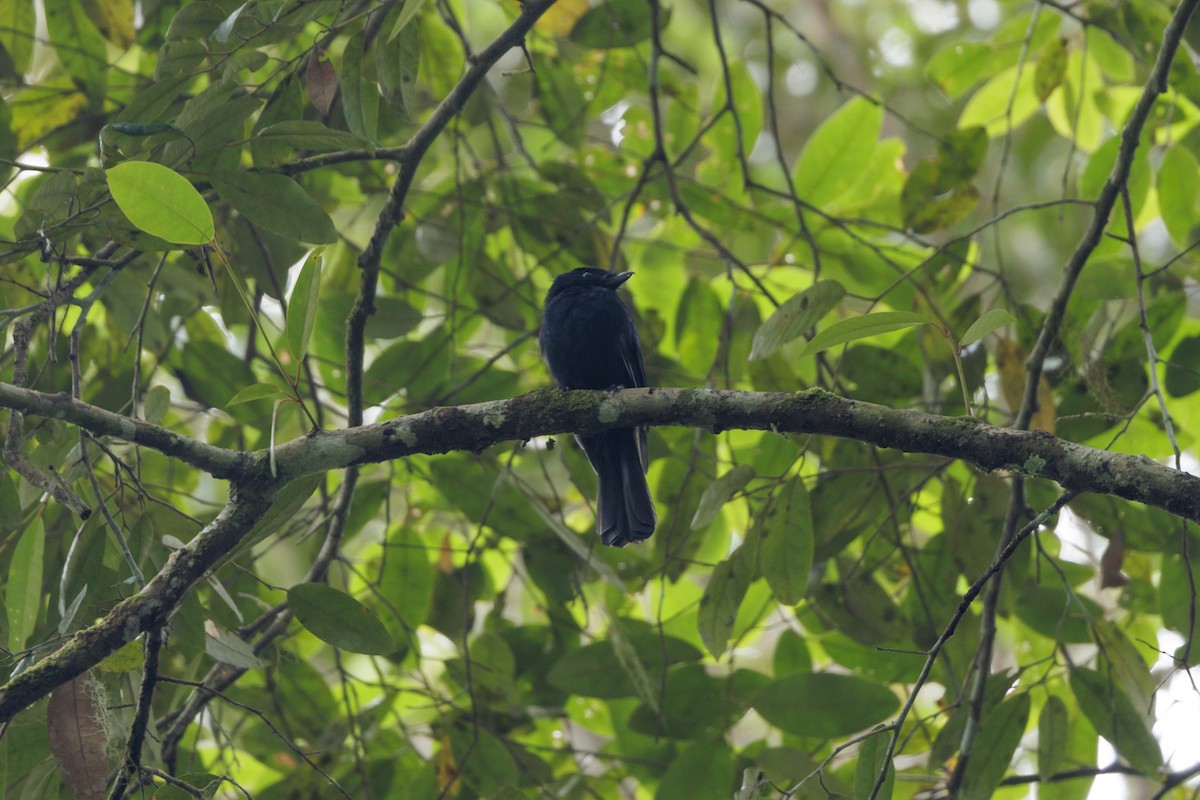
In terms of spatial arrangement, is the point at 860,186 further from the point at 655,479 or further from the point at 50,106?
the point at 50,106

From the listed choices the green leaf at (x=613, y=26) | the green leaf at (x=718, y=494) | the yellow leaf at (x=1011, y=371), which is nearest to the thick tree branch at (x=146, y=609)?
the green leaf at (x=718, y=494)

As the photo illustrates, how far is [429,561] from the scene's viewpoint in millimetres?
3711

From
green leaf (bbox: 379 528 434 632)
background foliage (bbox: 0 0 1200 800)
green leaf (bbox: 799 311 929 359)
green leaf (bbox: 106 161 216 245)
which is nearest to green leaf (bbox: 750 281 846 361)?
background foliage (bbox: 0 0 1200 800)

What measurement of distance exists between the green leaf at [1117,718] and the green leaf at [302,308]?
228 centimetres

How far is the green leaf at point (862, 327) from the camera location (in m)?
2.15

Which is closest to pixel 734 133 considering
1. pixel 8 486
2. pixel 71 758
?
pixel 8 486

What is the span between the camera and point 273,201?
8.11 ft

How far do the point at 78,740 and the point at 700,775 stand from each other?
184 cm

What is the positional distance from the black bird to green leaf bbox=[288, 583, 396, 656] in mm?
1339

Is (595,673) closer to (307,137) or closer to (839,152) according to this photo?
(307,137)

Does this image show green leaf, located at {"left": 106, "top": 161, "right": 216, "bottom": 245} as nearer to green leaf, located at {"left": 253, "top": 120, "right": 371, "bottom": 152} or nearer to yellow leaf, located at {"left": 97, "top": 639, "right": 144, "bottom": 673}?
green leaf, located at {"left": 253, "top": 120, "right": 371, "bottom": 152}

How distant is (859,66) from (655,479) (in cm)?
755

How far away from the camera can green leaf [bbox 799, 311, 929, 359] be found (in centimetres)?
215

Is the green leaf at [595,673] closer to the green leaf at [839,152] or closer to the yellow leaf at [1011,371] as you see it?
the yellow leaf at [1011,371]
